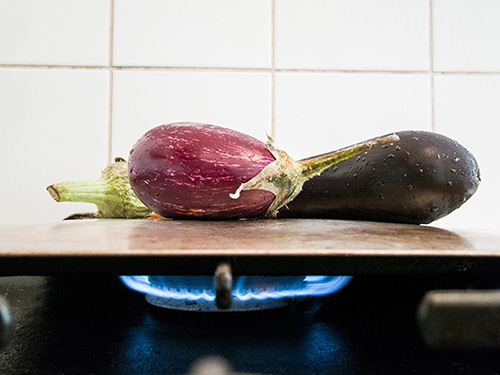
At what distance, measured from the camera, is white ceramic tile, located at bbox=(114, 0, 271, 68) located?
855 millimetres

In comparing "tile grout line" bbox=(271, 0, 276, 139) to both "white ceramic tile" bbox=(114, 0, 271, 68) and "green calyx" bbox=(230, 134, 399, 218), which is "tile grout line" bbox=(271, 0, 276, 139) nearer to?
"white ceramic tile" bbox=(114, 0, 271, 68)

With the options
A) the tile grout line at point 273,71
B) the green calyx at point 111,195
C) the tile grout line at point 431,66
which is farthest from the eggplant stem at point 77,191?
the tile grout line at point 431,66

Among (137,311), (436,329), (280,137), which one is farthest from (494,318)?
(280,137)

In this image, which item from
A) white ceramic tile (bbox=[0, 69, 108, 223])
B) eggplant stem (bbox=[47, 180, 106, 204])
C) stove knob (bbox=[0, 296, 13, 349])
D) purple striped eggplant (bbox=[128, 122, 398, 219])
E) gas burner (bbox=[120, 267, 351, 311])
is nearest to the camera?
stove knob (bbox=[0, 296, 13, 349])

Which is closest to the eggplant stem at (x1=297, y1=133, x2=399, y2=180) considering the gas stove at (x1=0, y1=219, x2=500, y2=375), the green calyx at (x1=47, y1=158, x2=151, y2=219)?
the gas stove at (x1=0, y1=219, x2=500, y2=375)

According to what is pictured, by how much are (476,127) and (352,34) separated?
33 centimetres

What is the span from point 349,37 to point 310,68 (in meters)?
0.11

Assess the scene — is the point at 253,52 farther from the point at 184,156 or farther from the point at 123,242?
the point at 123,242

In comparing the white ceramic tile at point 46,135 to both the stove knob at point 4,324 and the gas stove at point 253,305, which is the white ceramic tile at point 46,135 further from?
the stove knob at point 4,324

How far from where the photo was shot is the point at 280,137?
0.87m

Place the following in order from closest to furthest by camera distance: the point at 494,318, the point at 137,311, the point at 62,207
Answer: the point at 494,318 < the point at 137,311 < the point at 62,207

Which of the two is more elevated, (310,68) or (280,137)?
(310,68)

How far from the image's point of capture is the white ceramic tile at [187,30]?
85 centimetres

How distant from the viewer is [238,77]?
0.87 m
